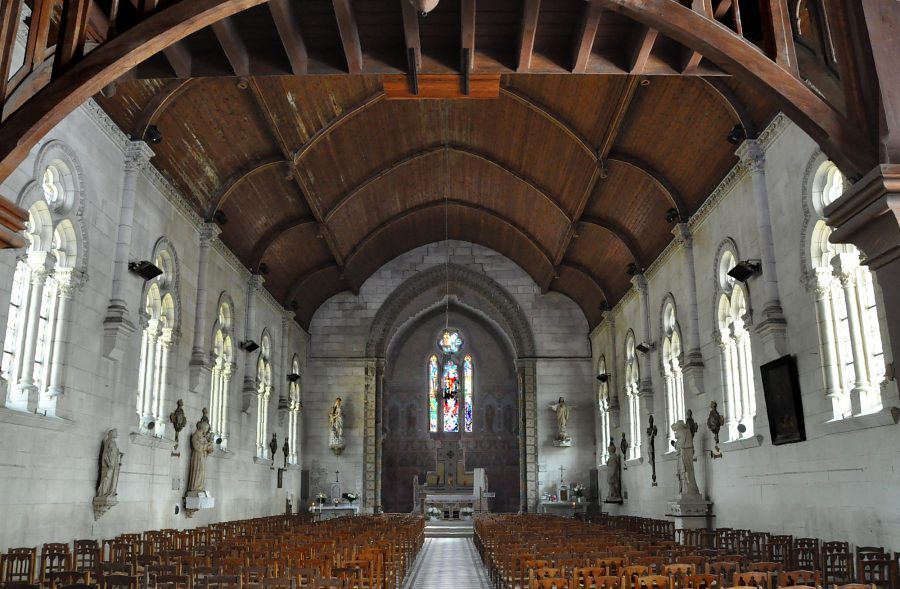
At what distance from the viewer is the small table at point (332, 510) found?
29.2m

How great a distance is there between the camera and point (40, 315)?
41.8 ft

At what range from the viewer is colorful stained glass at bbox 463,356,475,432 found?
3944 centimetres

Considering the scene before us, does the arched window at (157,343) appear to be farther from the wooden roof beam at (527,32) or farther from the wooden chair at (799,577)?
the wooden chair at (799,577)

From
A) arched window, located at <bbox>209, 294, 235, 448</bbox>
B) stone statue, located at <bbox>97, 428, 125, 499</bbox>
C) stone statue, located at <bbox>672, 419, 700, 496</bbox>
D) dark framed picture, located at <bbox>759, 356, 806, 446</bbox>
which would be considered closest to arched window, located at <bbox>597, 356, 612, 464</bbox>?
stone statue, located at <bbox>672, 419, 700, 496</bbox>

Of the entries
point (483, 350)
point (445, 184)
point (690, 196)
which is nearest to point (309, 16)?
point (690, 196)

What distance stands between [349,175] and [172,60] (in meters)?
15.1

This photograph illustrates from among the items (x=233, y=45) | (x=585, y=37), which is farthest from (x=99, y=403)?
(x=585, y=37)

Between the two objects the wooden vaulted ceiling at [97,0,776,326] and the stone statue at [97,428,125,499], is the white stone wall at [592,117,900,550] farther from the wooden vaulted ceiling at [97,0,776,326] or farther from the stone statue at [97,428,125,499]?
the stone statue at [97,428,125,499]

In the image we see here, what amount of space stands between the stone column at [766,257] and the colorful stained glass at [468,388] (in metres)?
25.6

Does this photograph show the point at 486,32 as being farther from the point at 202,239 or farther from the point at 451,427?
the point at 451,427

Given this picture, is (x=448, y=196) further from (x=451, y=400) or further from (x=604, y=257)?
(x=451, y=400)

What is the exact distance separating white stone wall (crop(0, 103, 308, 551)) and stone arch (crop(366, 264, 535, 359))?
11.4 metres

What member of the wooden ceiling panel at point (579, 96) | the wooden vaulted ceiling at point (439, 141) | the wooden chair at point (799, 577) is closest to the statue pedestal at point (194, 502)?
the wooden vaulted ceiling at point (439, 141)

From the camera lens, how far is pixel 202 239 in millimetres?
19828
